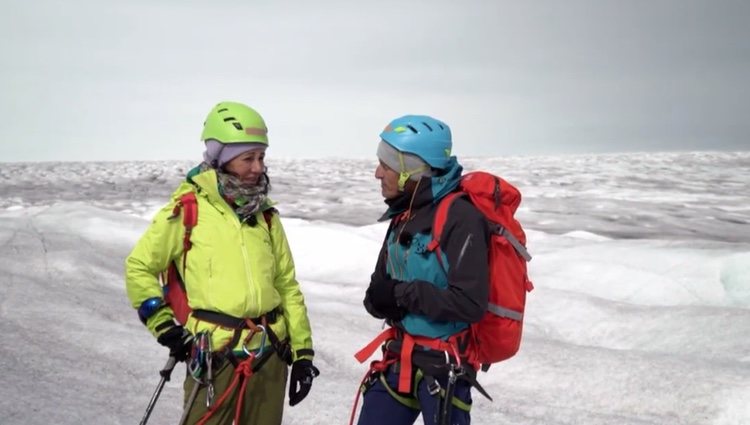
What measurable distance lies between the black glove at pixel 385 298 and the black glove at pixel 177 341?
82 centimetres

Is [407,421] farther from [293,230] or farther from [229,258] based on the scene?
[293,230]

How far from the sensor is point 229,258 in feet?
9.46

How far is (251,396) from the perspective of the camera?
2.98 meters

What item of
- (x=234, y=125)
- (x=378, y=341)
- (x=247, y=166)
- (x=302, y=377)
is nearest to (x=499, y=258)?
(x=378, y=341)

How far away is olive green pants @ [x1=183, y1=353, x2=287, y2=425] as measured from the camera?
9.44ft

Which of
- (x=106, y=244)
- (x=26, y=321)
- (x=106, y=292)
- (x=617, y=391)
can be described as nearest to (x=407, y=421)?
(x=617, y=391)

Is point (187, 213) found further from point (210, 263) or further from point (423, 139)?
point (423, 139)

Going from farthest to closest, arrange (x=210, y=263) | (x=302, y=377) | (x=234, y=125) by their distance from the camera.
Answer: (x=302, y=377) → (x=234, y=125) → (x=210, y=263)

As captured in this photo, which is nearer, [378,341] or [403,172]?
[403,172]

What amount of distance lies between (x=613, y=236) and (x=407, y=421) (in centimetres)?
1331

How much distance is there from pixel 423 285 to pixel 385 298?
8.0 inches

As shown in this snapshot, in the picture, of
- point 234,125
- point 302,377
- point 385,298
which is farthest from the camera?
point 302,377

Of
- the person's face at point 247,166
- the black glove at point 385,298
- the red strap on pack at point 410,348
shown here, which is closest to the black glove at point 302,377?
the red strap on pack at point 410,348

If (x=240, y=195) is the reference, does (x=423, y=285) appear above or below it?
below
